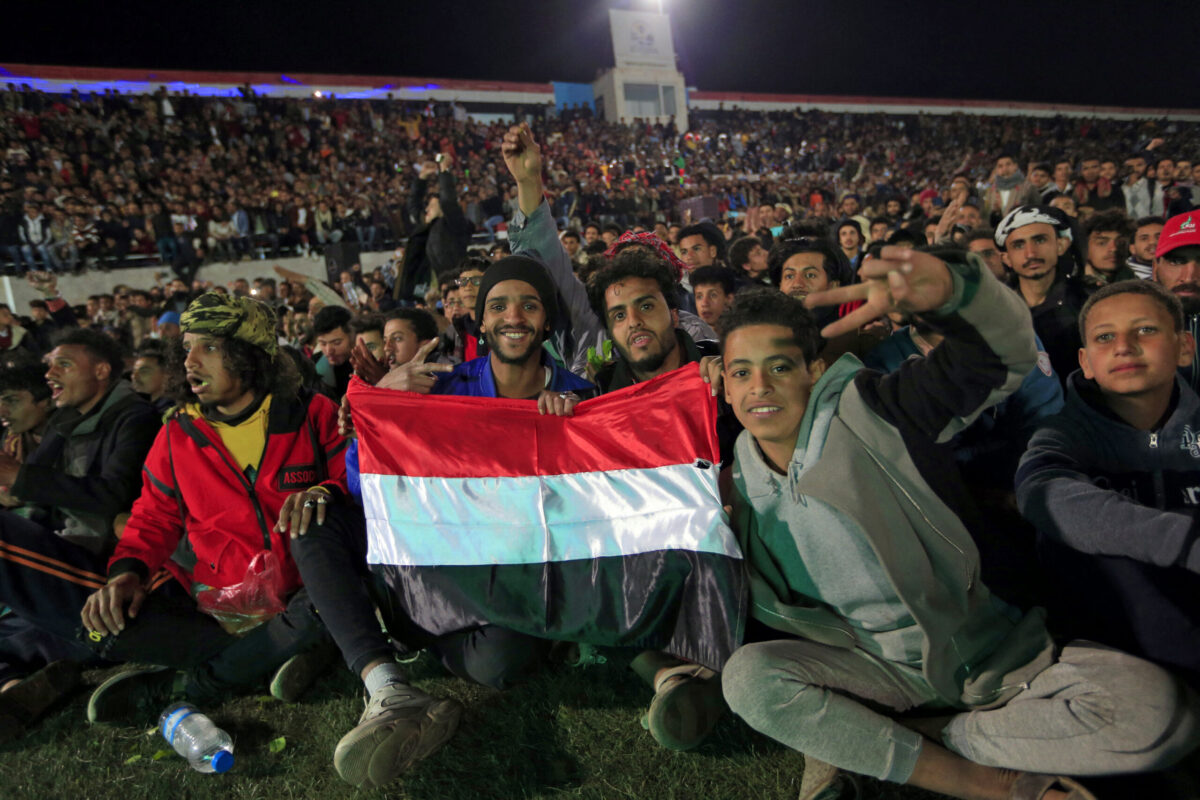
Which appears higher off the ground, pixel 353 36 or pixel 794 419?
pixel 353 36

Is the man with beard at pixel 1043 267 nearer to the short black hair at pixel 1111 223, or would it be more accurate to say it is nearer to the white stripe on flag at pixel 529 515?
the short black hair at pixel 1111 223

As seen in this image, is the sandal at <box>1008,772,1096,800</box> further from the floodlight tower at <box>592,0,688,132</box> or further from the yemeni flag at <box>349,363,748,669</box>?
the floodlight tower at <box>592,0,688,132</box>

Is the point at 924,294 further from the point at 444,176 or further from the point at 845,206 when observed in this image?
the point at 845,206

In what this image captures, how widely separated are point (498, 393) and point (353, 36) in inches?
1579

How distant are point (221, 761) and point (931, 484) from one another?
2.77 metres

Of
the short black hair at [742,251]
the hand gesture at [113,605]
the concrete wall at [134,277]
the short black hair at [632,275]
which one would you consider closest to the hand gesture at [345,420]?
the hand gesture at [113,605]

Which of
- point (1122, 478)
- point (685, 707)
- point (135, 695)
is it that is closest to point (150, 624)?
point (135, 695)

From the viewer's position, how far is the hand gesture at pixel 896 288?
180cm

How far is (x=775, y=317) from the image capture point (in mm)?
2371

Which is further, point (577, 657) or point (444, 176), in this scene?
point (444, 176)

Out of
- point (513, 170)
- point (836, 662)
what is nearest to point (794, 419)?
point (836, 662)

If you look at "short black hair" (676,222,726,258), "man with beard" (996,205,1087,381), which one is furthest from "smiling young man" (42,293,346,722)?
"man with beard" (996,205,1087,381)

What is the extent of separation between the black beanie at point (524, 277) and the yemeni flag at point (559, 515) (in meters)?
0.69

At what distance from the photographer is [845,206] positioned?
34.1 feet
